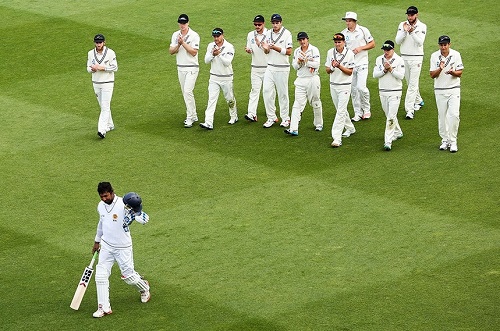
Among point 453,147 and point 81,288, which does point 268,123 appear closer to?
point 453,147

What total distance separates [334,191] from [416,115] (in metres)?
4.77

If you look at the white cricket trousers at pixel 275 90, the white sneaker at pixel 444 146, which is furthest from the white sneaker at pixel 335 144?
the white sneaker at pixel 444 146

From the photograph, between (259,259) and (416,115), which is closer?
(259,259)

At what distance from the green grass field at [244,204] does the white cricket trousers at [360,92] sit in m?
0.43

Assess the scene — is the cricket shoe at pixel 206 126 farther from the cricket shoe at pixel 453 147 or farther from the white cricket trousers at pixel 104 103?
the cricket shoe at pixel 453 147

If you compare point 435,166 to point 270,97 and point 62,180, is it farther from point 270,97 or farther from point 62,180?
point 62,180

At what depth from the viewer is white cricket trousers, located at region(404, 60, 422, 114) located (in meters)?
22.9

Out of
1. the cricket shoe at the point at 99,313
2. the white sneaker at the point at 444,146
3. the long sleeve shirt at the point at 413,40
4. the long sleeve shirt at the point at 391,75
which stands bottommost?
the cricket shoe at the point at 99,313

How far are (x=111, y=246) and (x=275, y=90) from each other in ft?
27.9

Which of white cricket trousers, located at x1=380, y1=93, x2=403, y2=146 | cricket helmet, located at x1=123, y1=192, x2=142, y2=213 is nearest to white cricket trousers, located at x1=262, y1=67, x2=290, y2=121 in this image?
white cricket trousers, located at x1=380, y1=93, x2=403, y2=146

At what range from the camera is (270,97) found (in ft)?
74.2

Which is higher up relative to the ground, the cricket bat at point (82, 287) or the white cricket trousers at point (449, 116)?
the white cricket trousers at point (449, 116)

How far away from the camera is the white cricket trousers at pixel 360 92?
22.8 m

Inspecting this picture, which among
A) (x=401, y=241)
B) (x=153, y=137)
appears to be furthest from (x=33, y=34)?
(x=401, y=241)
